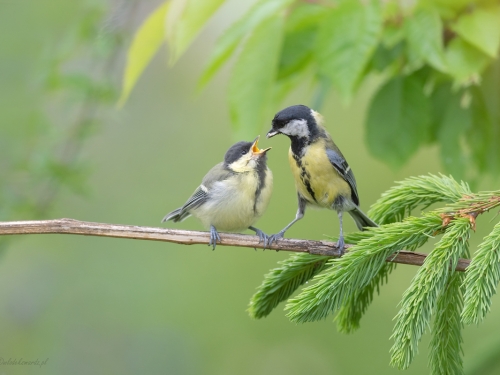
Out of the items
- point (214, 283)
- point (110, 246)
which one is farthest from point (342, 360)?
point (110, 246)

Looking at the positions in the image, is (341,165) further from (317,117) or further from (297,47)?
(297,47)

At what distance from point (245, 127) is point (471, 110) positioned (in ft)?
2.88

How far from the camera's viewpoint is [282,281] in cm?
170

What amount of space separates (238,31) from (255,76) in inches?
7.5

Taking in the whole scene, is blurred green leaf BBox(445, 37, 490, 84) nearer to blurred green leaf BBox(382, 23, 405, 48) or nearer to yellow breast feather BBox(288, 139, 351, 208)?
blurred green leaf BBox(382, 23, 405, 48)

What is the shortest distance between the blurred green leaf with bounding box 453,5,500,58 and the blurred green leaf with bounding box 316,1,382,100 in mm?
275

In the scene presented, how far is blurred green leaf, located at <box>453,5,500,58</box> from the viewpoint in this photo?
1714mm

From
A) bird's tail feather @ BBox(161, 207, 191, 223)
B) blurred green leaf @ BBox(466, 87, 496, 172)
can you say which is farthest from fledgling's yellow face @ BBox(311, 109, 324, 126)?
bird's tail feather @ BBox(161, 207, 191, 223)

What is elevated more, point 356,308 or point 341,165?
point 341,165

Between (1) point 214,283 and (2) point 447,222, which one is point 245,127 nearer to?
(2) point 447,222

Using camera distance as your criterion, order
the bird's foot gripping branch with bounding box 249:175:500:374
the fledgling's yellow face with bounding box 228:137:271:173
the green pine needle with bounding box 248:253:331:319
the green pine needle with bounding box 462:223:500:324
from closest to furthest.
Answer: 1. the green pine needle with bounding box 462:223:500:324
2. the bird's foot gripping branch with bounding box 249:175:500:374
3. the green pine needle with bounding box 248:253:331:319
4. the fledgling's yellow face with bounding box 228:137:271:173

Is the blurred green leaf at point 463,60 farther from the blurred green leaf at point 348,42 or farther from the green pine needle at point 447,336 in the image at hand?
the green pine needle at point 447,336

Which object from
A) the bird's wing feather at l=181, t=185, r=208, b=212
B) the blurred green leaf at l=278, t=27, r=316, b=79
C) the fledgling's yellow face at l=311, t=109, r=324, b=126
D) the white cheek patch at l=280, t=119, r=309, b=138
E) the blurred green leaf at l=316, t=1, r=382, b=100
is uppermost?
the blurred green leaf at l=278, t=27, r=316, b=79

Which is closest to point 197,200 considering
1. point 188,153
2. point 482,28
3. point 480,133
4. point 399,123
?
point 399,123
